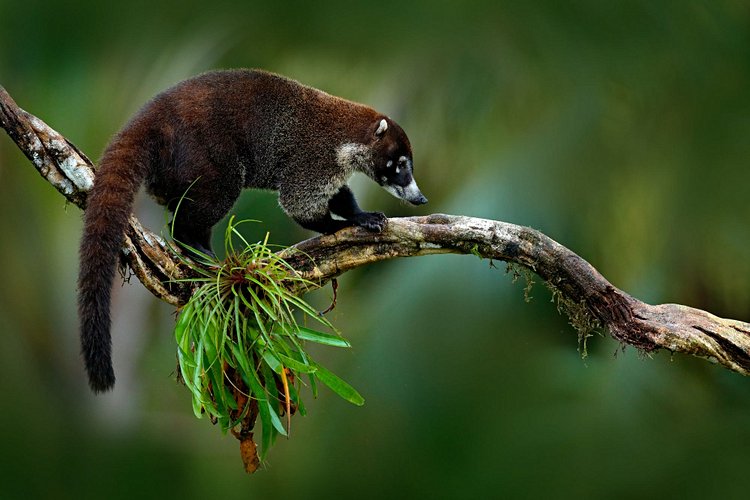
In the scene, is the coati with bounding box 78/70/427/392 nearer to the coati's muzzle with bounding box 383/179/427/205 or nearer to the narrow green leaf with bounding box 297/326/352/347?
the coati's muzzle with bounding box 383/179/427/205

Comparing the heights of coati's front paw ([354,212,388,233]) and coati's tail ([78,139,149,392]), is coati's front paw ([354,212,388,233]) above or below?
above

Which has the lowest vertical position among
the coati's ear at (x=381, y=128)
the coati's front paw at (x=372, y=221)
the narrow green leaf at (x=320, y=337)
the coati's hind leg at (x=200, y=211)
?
the narrow green leaf at (x=320, y=337)

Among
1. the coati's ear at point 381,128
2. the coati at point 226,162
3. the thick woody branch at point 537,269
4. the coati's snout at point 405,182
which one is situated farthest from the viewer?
the coati's snout at point 405,182

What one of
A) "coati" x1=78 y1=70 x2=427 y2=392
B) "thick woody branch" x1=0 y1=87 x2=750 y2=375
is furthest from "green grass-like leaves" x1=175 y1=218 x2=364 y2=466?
"coati" x1=78 y1=70 x2=427 y2=392

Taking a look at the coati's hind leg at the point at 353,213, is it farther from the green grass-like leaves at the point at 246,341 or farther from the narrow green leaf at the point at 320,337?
the narrow green leaf at the point at 320,337

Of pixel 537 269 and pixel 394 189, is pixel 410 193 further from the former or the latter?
pixel 537 269

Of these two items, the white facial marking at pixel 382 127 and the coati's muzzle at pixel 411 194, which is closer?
the white facial marking at pixel 382 127

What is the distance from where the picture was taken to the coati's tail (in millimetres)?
3256

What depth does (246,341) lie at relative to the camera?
3.65m

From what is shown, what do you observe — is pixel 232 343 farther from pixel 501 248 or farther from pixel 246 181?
pixel 501 248

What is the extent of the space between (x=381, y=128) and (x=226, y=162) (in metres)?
0.91

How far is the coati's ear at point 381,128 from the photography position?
4441mm

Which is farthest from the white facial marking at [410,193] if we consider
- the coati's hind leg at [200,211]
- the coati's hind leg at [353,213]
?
the coati's hind leg at [200,211]

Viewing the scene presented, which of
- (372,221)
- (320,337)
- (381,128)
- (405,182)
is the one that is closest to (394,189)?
(405,182)
